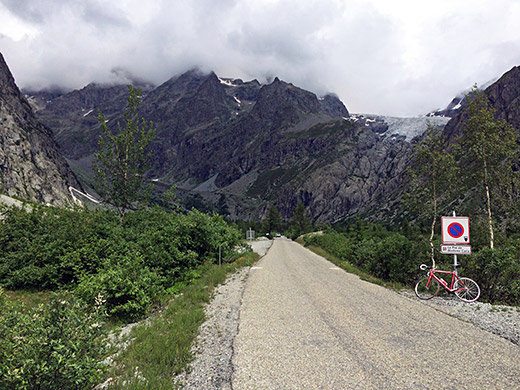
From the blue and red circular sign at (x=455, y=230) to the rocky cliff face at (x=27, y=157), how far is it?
12657cm

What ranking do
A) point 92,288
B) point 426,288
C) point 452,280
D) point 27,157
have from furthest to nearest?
point 27,157 < point 426,288 < point 452,280 < point 92,288

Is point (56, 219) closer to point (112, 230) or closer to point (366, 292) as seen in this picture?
point (112, 230)

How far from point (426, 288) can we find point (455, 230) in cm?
263

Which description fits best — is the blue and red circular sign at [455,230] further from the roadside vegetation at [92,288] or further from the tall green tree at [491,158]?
the roadside vegetation at [92,288]

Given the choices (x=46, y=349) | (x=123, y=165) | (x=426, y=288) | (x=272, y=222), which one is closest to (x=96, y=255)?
(x=123, y=165)

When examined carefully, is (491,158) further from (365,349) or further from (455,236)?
(365,349)

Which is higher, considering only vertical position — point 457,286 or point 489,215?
point 489,215

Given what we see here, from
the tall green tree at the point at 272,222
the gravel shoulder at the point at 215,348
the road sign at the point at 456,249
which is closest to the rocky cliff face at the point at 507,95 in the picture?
the tall green tree at the point at 272,222

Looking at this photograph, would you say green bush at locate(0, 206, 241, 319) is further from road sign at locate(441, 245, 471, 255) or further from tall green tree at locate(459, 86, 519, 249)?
tall green tree at locate(459, 86, 519, 249)

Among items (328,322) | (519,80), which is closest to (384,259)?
(328,322)

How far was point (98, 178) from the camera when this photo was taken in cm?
1773

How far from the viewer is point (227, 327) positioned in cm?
824

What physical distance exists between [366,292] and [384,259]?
3.80 m

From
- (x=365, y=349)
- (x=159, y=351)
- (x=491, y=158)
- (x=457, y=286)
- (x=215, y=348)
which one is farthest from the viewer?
(x=491, y=158)
